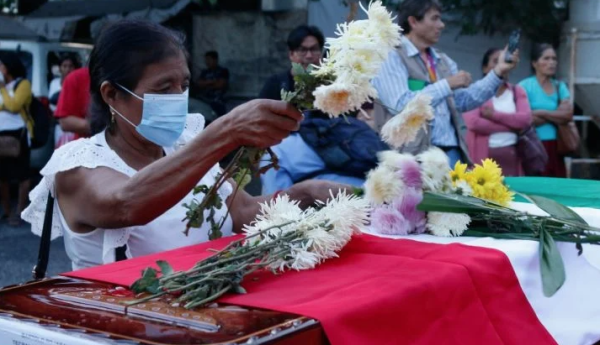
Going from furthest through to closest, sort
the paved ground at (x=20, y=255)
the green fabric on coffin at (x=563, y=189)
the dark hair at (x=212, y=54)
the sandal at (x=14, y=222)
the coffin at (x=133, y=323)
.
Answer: the dark hair at (x=212, y=54), the sandal at (x=14, y=222), the paved ground at (x=20, y=255), the green fabric on coffin at (x=563, y=189), the coffin at (x=133, y=323)

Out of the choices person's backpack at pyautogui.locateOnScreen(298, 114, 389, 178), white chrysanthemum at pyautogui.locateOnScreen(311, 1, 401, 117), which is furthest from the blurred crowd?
white chrysanthemum at pyautogui.locateOnScreen(311, 1, 401, 117)

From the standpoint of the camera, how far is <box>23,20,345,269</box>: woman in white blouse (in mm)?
2408

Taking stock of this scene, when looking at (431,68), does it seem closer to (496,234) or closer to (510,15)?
(496,234)

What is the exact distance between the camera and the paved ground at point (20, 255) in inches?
264

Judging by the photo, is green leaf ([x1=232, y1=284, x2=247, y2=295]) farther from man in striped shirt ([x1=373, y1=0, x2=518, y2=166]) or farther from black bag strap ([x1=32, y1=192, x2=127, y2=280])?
man in striped shirt ([x1=373, y1=0, x2=518, y2=166])

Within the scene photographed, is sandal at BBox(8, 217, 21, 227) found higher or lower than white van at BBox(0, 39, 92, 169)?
lower

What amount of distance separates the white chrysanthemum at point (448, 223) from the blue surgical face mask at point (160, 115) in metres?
0.83

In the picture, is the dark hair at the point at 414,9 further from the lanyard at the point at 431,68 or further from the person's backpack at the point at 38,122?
the person's backpack at the point at 38,122

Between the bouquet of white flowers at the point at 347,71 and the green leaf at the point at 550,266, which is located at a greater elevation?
the bouquet of white flowers at the point at 347,71

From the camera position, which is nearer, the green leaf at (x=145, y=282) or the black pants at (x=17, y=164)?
the green leaf at (x=145, y=282)

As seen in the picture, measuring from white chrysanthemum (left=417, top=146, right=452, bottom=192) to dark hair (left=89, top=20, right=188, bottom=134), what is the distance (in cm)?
82

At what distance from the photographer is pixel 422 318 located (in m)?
1.80

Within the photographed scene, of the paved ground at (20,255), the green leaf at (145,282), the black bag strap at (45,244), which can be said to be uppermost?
the green leaf at (145,282)

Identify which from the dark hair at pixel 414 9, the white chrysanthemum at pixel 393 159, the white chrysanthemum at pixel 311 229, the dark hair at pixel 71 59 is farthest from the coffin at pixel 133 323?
the dark hair at pixel 71 59
